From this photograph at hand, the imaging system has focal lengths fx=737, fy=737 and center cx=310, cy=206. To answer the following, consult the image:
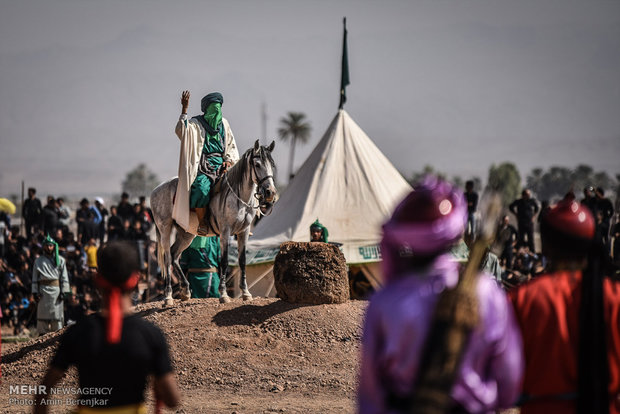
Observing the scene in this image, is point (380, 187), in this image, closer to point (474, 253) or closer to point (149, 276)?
point (149, 276)

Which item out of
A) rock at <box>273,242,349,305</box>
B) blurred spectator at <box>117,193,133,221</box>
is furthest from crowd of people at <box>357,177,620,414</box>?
blurred spectator at <box>117,193,133,221</box>

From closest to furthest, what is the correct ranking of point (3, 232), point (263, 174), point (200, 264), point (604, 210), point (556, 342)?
1. point (556, 342)
2. point (263, 174)
3. point (200, 264)
4. point (604, 210)
5. point (3, 232)

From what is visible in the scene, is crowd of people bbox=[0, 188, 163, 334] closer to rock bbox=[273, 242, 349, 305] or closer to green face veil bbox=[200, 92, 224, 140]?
green face veil bbox=[200, 92, 224, 140]

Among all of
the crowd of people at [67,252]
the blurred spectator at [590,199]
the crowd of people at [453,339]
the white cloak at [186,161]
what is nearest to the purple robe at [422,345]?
Answer: the crowd of people at [453,339]

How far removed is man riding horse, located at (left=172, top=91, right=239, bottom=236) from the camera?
1075 centimetres

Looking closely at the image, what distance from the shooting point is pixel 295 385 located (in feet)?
26.6

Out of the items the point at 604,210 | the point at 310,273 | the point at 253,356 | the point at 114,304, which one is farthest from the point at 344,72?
the point at 114,304

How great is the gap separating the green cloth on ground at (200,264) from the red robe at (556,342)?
9641 mm

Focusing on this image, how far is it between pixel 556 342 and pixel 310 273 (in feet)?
22.5

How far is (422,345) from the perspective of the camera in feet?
7.66

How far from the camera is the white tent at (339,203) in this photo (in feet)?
49.5

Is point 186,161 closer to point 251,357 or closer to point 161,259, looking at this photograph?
point 161,259

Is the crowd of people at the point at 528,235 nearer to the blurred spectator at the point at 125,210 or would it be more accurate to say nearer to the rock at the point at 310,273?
the rock at the point at 310,273

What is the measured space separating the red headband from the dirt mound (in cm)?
422
